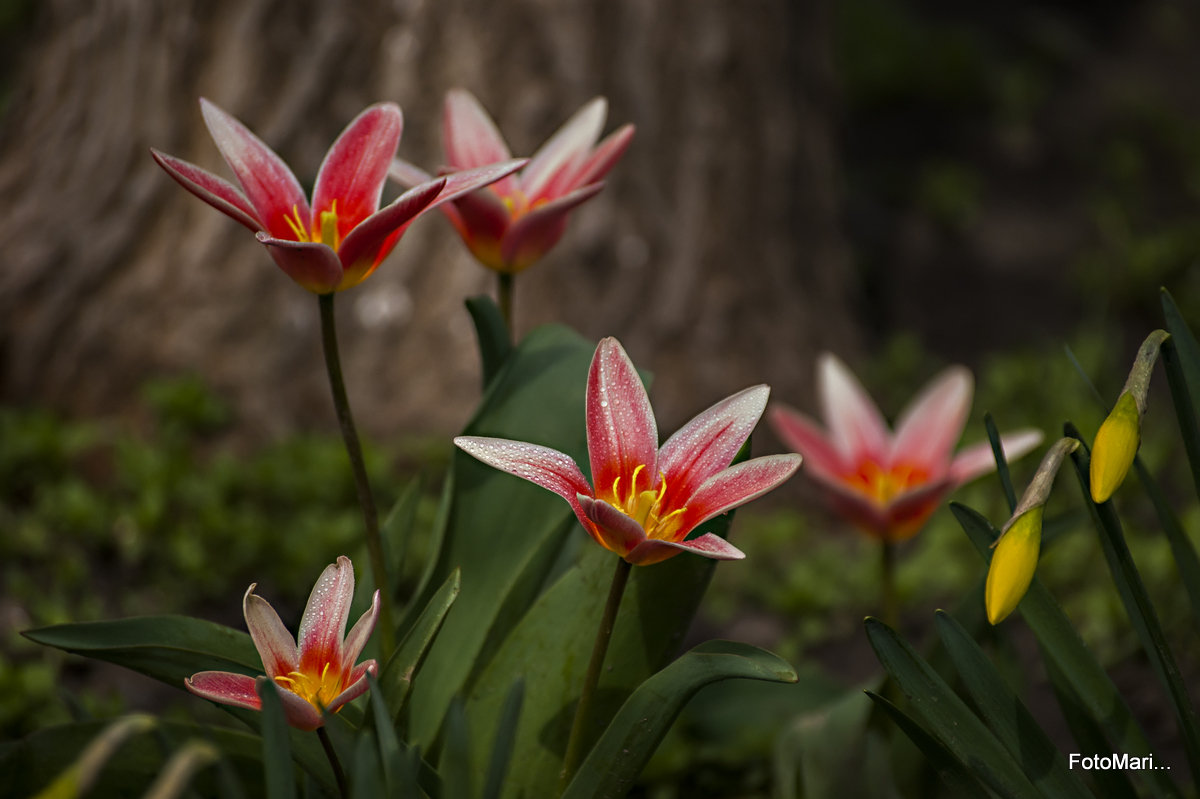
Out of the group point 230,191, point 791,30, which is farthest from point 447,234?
point 230,191

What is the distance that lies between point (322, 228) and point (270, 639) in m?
0.41

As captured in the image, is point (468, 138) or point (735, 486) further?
point (468, 138)

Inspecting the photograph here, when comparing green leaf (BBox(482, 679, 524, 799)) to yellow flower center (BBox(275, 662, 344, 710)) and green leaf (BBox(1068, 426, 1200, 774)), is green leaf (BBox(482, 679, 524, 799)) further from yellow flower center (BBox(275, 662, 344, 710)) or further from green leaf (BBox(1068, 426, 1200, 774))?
green leaf (BBox(1068, 426, 1200, 774))

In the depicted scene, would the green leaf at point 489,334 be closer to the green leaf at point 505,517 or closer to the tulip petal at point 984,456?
the green leaf at point 505,517

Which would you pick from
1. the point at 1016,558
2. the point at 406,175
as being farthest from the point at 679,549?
the point at 406,175

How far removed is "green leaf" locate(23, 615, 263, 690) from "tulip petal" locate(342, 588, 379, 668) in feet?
0.29

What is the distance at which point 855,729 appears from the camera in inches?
53.4

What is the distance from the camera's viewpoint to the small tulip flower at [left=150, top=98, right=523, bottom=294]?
3.03ft

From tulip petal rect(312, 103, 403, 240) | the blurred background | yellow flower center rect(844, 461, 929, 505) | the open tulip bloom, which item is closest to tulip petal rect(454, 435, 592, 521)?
tulip petal rect(312, 103, 403, 240)

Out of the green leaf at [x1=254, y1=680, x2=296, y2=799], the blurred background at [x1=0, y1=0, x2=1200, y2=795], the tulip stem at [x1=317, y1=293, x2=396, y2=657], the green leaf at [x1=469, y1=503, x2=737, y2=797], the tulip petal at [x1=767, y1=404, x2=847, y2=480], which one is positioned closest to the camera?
the green leaf at [x1=254, y1=680, x2=296, y2=799]

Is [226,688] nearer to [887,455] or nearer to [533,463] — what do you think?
[533,463]

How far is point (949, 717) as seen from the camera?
3.05 ft

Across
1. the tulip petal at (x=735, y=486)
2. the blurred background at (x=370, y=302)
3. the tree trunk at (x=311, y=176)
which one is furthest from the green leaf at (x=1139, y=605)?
the tree trunk at (x=311, y=176)

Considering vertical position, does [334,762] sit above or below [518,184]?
below
